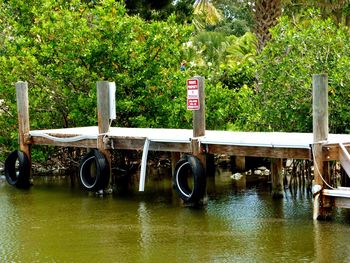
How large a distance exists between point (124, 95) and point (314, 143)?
695 cm

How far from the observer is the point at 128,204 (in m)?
15.0

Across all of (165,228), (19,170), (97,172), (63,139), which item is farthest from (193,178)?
(19,170)

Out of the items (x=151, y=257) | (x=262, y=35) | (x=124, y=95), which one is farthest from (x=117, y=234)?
(x=262, y=35)

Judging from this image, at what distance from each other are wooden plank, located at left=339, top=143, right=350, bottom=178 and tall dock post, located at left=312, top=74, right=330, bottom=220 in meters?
0.23

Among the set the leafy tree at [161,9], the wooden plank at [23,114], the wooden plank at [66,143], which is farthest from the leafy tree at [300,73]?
the leafy tree at [161,9]

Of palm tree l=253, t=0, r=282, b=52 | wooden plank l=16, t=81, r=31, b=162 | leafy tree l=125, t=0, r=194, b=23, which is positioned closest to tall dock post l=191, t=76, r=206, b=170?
wooden plank l=16, t=81, r=31, b=162

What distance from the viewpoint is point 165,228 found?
41.2 ft

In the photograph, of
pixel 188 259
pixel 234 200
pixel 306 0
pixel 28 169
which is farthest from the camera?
pixel 306 0

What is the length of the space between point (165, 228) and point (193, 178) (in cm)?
168

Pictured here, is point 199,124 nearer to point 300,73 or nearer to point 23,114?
point 300,73

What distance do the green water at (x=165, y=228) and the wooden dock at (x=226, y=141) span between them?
59 centimetres

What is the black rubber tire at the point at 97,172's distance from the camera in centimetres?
1571

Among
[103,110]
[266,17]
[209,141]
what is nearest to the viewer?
[209,141]

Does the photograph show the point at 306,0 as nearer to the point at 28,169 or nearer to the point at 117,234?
the point at 28,169
